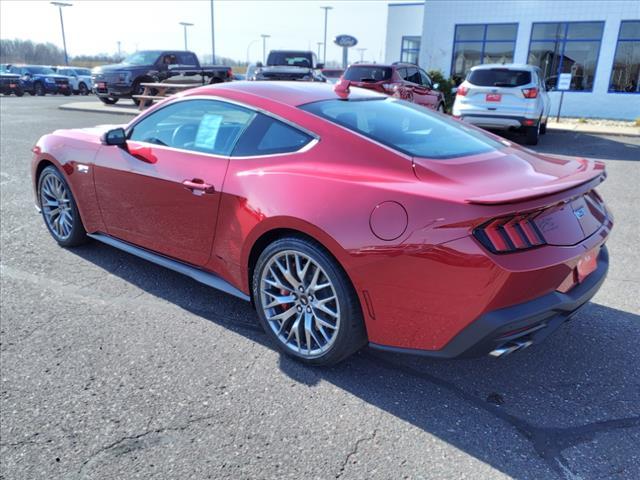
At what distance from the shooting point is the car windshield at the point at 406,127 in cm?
284

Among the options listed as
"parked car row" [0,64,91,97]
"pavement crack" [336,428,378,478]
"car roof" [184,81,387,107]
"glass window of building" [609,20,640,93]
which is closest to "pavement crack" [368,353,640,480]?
"pavement crack" [336,428,378,478]

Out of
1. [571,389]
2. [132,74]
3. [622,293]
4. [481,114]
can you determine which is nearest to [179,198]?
[571,389]

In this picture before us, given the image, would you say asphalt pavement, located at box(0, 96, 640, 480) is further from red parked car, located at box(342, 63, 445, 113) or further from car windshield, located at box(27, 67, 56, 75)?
car windshield, located at box(27, 67, 56, 75)

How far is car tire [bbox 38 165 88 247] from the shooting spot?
4.46 m

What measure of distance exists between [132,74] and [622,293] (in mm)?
18291

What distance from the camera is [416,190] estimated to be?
2.39 meters

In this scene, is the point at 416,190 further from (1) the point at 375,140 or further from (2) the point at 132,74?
(2) the point at 132,74

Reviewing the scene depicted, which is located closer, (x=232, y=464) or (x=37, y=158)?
(x=232, y=464)

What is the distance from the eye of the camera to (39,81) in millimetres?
29062

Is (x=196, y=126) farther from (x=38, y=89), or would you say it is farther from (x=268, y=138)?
(x=38, y=89)

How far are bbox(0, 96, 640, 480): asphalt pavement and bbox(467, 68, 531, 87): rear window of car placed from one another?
8.73 m

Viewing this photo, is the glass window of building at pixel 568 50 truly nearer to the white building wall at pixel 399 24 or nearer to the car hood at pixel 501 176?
the white building wall at pixel 399 24

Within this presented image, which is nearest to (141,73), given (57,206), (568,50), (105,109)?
(105,109)

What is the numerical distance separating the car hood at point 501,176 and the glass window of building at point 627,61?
19.2 m
